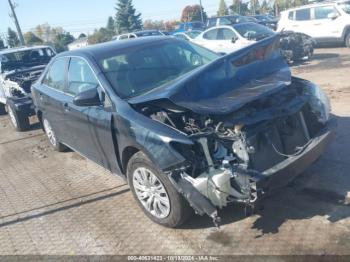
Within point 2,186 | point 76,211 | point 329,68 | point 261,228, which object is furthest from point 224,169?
point 329,68

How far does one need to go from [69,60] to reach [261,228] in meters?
3.33

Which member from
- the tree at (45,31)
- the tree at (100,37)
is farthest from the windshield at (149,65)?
the tree at (45,31)

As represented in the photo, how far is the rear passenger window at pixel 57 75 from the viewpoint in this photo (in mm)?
5418

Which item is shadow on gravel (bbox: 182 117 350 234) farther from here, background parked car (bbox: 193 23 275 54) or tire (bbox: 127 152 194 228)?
background parked car (bbox: 193 23 275 54)

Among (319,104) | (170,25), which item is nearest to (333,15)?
(319,104)

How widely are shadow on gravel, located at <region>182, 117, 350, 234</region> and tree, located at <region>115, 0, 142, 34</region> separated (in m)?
58.0

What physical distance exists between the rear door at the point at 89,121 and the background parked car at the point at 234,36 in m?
8.90

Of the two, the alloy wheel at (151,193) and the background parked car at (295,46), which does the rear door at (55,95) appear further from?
the background parked car at (295,46)

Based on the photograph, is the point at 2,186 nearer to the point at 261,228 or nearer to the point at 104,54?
the point at 104,54

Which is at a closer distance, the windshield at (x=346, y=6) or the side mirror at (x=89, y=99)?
the side mirror at (x=89, y=99)

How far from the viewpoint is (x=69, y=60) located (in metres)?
5.23

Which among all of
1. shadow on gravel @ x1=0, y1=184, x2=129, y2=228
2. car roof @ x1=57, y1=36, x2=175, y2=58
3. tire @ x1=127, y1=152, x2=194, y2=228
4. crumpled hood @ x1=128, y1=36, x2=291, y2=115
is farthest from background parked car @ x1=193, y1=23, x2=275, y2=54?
tire @ x1=127, y1=152, x2=194, y2=228

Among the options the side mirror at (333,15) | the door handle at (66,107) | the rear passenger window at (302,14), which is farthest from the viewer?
the rear passenger window at (302,14)

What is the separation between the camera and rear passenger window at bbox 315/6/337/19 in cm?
1512
